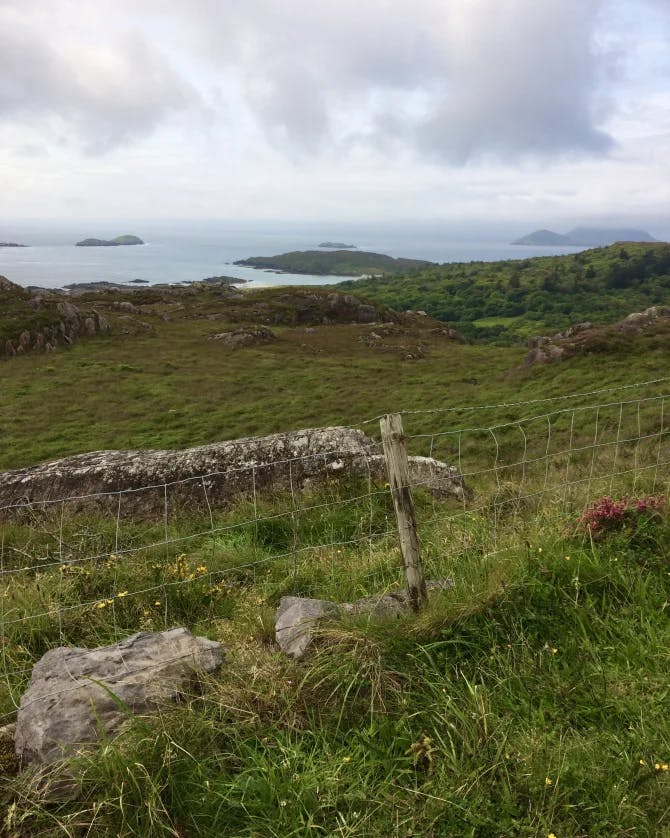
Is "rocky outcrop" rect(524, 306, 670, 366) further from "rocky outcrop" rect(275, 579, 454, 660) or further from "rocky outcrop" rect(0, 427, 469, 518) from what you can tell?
"rocky outcrop" rect(275, 579, 454, 660)

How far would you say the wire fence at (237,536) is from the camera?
5633mm

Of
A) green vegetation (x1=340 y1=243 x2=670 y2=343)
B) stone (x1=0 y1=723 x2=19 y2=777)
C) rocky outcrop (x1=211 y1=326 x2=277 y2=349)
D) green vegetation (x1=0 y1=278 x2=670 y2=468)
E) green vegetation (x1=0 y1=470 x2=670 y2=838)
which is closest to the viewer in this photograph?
green vegetation (x1=0 y1=470 x2=670 y2=838)

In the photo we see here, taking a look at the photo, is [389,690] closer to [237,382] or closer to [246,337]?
[237,382]

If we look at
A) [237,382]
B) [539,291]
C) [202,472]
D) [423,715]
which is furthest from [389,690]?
[539,291]

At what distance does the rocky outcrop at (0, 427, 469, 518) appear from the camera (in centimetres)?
1203

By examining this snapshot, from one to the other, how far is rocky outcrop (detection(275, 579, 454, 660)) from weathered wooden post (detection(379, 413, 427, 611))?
0.13 metres

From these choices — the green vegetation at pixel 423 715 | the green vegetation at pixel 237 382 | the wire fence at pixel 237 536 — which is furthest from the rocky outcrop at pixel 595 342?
the green vegetation at pixel 423 715

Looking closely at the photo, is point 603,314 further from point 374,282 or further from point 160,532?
point 160,532

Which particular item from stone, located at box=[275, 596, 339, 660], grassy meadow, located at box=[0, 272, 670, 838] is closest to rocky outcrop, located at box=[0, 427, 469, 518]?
grassy meadow, located at box=[0, 272, 670, 838]

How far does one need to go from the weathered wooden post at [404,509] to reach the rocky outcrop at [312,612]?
5.2 inches

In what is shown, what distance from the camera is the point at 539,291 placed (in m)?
137

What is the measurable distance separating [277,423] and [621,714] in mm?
26101

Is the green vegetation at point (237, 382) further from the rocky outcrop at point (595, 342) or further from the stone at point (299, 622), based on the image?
the stone at point (299, 622)

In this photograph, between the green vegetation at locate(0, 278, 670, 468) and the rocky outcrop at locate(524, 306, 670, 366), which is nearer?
the green vegetation at locate(0, 278, 670, 468)
